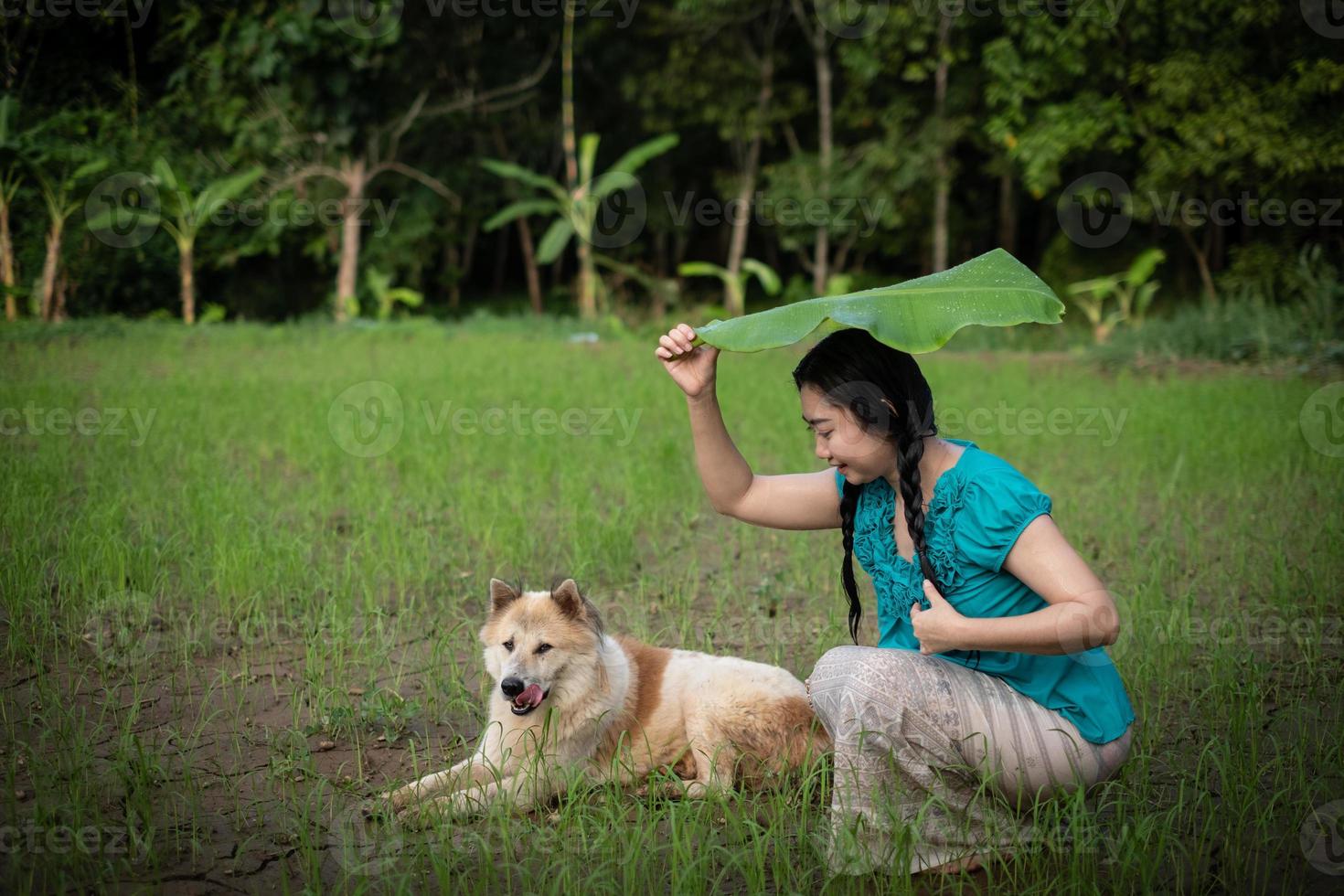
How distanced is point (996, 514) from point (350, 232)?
15614 millimetres

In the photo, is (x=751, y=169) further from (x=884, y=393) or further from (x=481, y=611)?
(x=884, y=393)

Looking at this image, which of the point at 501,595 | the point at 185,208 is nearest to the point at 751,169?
the point at 185,208

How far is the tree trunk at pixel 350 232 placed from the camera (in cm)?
1672

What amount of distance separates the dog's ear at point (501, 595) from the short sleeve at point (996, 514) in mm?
1368

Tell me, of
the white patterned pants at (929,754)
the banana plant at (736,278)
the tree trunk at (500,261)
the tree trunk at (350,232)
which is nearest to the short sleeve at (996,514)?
the white patterned pants at (929,754)

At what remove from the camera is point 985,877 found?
9.36ft

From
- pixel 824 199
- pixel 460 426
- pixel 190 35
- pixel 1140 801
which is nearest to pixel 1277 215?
pixel 824 199

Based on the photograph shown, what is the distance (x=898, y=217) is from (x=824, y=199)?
124cm

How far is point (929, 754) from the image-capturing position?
110 inches

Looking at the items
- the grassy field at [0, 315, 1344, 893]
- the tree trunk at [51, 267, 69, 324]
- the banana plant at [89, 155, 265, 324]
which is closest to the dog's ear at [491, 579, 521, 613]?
the grassy field at [0, 315, 1344, 893]

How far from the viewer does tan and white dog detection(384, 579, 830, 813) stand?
3.22 meters

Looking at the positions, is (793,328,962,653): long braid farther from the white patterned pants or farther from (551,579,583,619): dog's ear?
(551,579,583,619): dog's ear

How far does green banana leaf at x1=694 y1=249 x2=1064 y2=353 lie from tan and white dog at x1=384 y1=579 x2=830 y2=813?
0.95 meters

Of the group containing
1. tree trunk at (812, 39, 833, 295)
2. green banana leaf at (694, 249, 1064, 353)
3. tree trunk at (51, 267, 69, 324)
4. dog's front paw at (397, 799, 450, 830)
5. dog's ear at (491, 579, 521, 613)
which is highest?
tree trunk at (812, 39, 833, 295)
